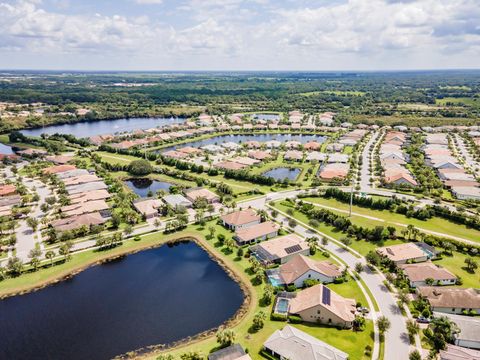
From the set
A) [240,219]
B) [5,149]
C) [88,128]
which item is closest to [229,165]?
[240,219]

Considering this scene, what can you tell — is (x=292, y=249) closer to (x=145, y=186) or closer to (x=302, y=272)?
(x=302, y=272)

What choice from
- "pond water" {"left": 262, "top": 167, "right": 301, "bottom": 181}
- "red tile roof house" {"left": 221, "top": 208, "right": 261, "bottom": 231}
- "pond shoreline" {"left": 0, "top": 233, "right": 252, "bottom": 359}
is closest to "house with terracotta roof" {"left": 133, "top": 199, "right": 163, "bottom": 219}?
"pond shoreline" {"left": 0, "top": 233, "right": 252, "bottom": 359}

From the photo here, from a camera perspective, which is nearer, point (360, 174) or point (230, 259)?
point (230, 259)

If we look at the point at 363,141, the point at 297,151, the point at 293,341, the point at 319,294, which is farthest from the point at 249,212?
the point at 363,141

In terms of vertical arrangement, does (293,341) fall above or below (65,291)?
above

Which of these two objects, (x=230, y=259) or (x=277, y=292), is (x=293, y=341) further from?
(x=230, y=259)
